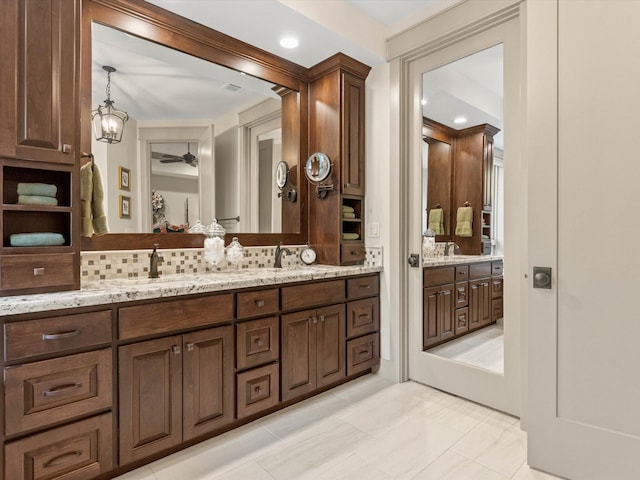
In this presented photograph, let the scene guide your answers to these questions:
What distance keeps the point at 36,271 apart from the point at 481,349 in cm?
261

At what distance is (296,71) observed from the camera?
2965 mm

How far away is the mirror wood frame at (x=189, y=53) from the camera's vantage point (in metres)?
1.98

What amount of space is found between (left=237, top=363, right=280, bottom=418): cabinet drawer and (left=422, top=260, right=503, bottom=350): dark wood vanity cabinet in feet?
4.08

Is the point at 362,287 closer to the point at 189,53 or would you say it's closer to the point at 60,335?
A: the point at 60,335

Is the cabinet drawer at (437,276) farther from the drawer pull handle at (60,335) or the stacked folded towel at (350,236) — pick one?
the drawer pull handle at (60,335)

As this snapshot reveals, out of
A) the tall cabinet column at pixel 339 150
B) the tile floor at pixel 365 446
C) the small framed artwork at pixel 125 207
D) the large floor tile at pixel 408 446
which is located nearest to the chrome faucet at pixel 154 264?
the small framed artwork at pixel 125 207

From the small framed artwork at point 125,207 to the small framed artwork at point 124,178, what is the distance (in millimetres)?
58

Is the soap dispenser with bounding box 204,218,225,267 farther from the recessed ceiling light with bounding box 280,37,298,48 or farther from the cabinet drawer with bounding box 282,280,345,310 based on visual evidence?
the recessed ceiling light with bounding box 280,37,298,48

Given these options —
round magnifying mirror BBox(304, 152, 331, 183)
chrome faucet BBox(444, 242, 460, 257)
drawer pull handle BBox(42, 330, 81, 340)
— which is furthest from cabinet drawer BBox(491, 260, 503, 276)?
drawer pull handle BBox(42, 330, 81, 340)

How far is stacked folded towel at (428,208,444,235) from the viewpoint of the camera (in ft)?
8.72

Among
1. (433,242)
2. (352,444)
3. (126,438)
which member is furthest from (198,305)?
(433,242)

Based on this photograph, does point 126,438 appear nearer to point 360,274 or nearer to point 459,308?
point 360,274

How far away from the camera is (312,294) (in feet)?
7.83

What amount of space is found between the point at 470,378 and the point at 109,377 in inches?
85.8
